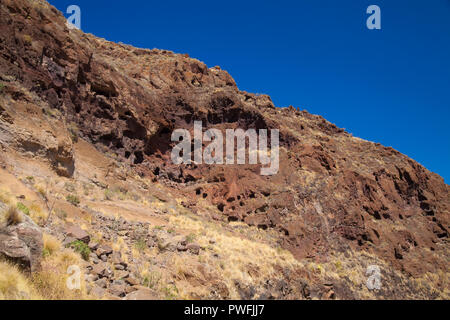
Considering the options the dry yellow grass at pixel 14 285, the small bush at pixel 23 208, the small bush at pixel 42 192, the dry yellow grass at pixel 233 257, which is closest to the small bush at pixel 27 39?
the small bush at pixel 42 192

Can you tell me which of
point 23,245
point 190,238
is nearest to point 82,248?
point 23,245

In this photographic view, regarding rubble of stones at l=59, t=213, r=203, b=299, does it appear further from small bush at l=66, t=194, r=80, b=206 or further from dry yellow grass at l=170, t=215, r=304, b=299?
dry yellow grass at l=170, t=215, r=304, b=299

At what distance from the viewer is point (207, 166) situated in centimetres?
2375

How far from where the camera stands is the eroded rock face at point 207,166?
15969 mm

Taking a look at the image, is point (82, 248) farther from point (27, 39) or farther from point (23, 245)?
point (27, 39)

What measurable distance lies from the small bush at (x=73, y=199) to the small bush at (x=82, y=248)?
163 inches

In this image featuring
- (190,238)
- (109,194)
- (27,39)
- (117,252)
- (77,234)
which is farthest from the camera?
(27,39)

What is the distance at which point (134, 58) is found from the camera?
30.9 m

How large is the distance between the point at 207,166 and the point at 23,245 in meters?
18.4

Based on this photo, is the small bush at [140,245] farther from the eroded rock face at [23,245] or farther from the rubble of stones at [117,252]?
the eroded rock face at [23,245]

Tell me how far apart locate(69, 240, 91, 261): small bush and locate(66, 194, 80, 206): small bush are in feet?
13.6

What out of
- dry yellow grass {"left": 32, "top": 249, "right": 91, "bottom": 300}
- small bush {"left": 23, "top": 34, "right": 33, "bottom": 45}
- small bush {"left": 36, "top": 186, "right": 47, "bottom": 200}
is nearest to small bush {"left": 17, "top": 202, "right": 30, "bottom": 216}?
dry yellow grass {"left": 32, "top": 249, "right": 91, "bottom": 300}
